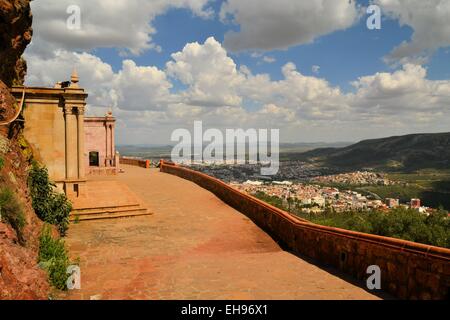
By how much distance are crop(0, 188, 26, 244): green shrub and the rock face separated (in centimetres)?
582

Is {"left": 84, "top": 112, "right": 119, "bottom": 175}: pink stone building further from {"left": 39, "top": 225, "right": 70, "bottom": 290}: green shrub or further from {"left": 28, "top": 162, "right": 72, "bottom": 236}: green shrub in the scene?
{"left": 39, "top": 225, "right": 70, "bottom": 290}: green shrub

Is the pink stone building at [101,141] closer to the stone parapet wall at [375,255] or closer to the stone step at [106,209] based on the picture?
the stone step at [106,209]

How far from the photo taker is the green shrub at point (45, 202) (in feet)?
34.6

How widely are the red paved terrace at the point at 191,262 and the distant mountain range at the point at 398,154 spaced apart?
454 feet

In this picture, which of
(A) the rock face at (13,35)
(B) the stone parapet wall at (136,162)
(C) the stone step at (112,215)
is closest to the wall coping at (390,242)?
(C) the stone step at (112,215)

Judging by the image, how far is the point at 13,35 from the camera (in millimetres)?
10898

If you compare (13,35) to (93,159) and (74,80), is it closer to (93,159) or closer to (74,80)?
(74,80)

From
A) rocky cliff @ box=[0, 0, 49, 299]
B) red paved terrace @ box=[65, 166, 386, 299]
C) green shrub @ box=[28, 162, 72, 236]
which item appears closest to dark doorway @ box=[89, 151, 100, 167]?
red paved terrace @ box=[65, 166, 386, 299]

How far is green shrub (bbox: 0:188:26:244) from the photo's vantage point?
678cm

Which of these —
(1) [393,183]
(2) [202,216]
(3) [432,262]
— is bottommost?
(1) [393,183]
